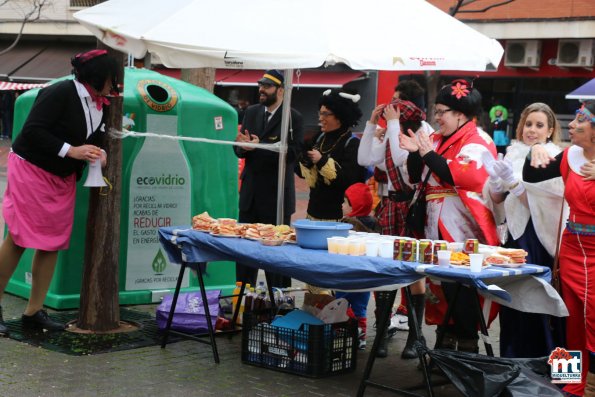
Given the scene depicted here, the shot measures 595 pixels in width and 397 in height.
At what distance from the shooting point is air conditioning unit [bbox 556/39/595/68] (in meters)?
23.3

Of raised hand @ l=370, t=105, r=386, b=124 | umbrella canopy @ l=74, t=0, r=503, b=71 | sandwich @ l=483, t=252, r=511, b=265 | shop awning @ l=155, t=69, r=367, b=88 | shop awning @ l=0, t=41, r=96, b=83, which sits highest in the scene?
shop awning @ l=0, t=41, r=96, b=83

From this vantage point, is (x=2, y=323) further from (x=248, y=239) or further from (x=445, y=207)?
(x=445, y=207)

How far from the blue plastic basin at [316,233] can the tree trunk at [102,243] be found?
173 centimetres

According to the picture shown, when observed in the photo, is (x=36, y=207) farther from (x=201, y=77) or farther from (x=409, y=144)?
(x=201, y=77)

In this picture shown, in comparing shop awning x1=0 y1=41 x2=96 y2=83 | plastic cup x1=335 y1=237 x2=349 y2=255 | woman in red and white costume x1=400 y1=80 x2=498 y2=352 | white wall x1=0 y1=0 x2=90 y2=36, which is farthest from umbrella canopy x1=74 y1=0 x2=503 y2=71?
white wall x1=0 y1=0 x2=90 y2=36

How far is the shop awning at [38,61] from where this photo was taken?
30.6 meters

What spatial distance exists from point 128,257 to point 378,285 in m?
3.08

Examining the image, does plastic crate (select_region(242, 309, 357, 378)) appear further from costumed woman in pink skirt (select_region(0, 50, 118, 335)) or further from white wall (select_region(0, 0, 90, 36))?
white wall (select_region(0, 0, 90, 36))

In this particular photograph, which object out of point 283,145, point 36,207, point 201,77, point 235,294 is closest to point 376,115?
point 283,145

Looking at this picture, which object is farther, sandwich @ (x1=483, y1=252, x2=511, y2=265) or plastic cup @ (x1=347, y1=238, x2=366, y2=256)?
plastic cup @ (x1=347, y1=238, x2=366, y2=256)

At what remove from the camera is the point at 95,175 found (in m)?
6.30

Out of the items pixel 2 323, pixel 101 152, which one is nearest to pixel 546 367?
pixel 101 152

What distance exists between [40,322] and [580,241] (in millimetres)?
3736

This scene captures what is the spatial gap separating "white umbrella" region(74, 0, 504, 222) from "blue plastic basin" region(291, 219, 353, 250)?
1014 millimetres
